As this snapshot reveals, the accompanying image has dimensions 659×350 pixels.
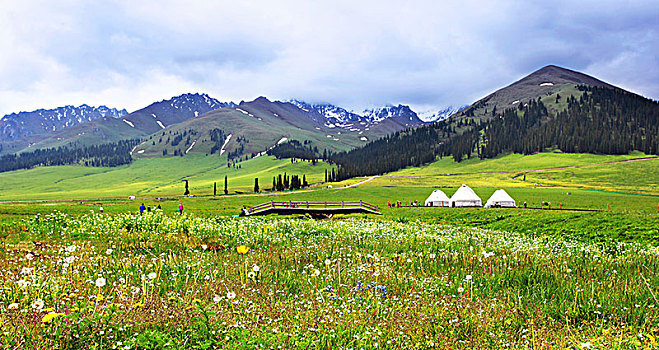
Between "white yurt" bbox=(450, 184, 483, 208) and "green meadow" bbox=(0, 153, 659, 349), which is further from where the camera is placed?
"white yurt" bbox=(450, 184, 483, 208)

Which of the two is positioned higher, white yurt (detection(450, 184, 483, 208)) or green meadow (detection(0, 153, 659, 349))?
green meadow (detection(0, 153, 659, 349))

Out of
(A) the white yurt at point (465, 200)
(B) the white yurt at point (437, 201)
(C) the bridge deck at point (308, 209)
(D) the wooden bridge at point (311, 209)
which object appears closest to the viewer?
(D) the wooden bridge at point (311, 209)

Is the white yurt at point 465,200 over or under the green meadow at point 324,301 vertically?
under

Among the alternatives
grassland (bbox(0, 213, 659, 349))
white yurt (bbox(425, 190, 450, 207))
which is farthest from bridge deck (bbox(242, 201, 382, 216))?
grassland (bbox(0, 213, 659, 349))

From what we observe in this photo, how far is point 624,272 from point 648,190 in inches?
5560

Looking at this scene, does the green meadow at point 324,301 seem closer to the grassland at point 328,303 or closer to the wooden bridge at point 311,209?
the grassland at point 328,303

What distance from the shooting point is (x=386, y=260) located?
8.95 m

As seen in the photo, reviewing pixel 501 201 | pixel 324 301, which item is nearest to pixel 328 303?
pixel 324 301

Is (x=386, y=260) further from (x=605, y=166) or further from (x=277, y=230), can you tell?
(x=605, y=166)

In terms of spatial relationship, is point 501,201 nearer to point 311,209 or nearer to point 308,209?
point 311,209

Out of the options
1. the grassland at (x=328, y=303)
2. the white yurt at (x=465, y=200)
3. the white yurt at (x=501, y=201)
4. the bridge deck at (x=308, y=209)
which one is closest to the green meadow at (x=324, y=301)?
the grassland at (x=328, y=303)

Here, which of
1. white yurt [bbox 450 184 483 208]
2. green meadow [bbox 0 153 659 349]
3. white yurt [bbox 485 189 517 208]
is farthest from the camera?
white yurt [bbox 450 184 483 208]

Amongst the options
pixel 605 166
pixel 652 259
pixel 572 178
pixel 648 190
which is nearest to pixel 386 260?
pixel 652 259

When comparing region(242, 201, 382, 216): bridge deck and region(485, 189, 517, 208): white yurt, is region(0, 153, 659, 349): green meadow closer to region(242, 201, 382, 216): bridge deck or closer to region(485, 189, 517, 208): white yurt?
region(242, 201, 382, 216): bridge deck
